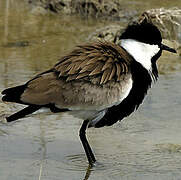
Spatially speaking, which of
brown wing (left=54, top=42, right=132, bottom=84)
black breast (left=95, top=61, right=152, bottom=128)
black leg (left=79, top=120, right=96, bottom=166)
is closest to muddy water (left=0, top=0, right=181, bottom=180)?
black leg (left=79, top=120, right=96, bottom=166)

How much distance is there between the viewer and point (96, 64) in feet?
17.9

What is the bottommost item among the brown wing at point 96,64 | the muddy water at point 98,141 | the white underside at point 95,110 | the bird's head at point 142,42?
the muddy water at point 98,141

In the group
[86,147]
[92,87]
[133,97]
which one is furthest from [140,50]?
[86,147]

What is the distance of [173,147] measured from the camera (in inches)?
231

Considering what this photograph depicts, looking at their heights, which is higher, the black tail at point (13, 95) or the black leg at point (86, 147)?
the black tail at point (13, 95)

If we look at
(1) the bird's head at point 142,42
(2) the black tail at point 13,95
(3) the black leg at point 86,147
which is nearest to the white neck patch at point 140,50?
(1) the bird's head at point 142,42

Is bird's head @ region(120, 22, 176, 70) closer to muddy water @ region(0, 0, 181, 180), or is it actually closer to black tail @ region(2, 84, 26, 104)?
muddy water @ region(0, 0, 181, 180)

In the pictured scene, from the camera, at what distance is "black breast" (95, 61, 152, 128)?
552 centimetres

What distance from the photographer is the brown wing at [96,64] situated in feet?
17.7

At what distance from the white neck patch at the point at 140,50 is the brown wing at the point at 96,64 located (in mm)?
77

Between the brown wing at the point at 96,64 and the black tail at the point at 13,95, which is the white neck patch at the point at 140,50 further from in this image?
the black tail at the point at 13,95

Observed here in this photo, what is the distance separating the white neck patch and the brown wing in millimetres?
77

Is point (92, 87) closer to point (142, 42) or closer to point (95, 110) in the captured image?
point (95, 110)

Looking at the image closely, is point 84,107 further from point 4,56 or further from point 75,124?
point 4,56
